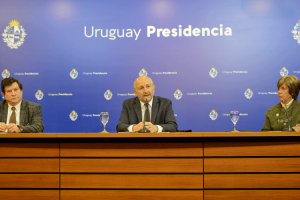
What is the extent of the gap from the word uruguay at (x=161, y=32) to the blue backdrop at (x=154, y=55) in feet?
0.05

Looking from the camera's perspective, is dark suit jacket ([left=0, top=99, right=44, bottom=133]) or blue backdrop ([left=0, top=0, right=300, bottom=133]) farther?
blue backdrop ([left=0, top=0, right=300, bottom=133])

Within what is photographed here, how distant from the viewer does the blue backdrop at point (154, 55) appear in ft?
13.5

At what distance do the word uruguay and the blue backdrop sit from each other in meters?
0.02

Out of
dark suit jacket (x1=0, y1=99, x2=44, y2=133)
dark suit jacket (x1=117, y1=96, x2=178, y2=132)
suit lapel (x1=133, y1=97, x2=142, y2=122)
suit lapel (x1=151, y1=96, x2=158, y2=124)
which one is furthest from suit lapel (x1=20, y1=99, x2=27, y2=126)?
suit lapel (x1=151, y1=96, x2=158, y2=124)

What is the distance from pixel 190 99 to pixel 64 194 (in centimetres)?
264

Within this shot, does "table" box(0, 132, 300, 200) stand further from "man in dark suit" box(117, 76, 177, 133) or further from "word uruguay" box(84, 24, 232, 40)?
"word uruguay" box(84, 24, 232, 40)

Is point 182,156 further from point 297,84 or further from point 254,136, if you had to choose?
point 297,84

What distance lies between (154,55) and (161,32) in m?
0.40

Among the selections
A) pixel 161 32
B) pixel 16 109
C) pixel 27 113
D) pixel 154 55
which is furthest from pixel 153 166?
pixel 161 32

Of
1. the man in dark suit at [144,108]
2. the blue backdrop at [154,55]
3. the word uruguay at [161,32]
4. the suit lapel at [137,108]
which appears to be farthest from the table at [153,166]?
the word uruguay at [161,32]

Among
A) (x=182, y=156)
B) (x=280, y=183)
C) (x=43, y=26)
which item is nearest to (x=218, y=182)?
(x=182, y=156)

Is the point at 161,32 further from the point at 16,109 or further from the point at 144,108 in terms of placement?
the point at 16,109

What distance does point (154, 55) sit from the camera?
4.21 metres

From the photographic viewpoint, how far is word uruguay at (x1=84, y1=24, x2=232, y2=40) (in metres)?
4.16
